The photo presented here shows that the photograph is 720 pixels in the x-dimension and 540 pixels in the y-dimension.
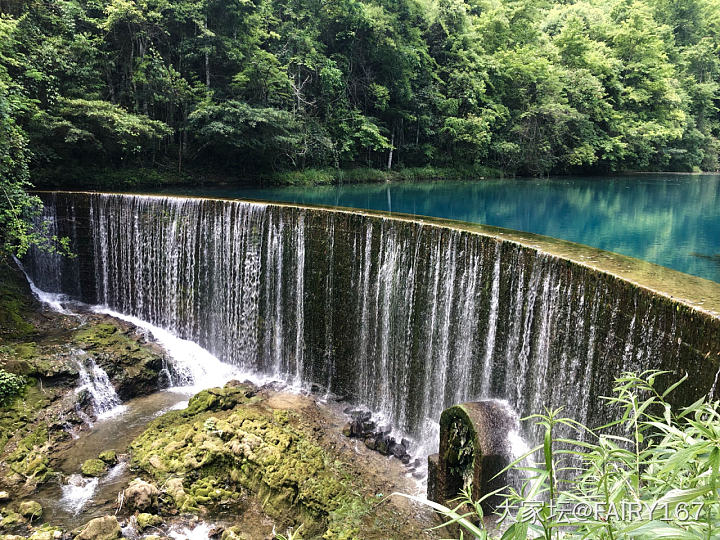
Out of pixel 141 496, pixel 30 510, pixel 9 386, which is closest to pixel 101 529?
pixel 141 496

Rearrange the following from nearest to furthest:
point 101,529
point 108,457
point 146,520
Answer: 1. point 101,529
2. point 146,520
3. point 108,457

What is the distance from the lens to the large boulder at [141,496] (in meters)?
5.20

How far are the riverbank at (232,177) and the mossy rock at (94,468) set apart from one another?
10.1 metres

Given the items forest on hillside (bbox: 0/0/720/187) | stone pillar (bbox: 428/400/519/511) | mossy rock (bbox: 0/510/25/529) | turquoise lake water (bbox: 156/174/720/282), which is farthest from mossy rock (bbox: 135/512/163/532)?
turquoise lake water (bbox: 156/174/720/282)

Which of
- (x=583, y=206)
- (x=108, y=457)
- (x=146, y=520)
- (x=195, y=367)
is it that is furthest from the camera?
(x=583, y=206)

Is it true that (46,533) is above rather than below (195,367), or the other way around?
below

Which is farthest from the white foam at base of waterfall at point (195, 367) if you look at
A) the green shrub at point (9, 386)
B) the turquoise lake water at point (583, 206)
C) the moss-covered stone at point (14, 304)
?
the turquoise lake water at point (583, 206)

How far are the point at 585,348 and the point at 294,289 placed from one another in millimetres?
4851

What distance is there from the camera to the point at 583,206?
51.7ft

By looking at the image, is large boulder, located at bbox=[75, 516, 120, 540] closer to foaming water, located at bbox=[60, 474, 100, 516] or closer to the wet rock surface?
foaming water, located at bbox=[60, 474, 100, 516]

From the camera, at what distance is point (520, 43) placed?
27031mm

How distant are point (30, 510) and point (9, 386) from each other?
2323mm

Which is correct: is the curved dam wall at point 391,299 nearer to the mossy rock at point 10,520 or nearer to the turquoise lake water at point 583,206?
the mossy rock at point 10,520

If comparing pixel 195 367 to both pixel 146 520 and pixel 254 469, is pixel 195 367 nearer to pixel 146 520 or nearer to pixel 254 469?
pixel 254 469
